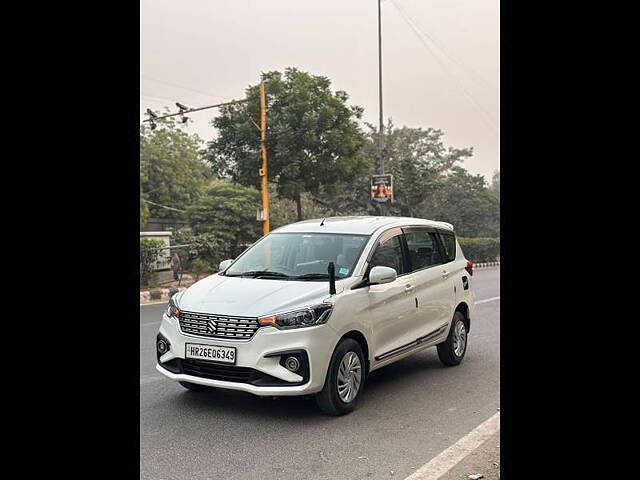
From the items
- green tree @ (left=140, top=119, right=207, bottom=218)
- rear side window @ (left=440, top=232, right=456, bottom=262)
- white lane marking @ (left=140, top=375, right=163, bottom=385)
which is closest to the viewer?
white lane marking @ (left=140, top=375, right=163, bottom=385)

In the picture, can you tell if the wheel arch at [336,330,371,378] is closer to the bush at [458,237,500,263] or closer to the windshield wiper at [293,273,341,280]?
the windshield wiper at [293,273,341,280]

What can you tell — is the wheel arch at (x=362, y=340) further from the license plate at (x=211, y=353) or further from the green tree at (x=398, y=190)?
the green tree at (x=398, y=190)

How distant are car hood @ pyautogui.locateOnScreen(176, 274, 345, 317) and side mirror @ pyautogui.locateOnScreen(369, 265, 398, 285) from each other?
280 millimetres

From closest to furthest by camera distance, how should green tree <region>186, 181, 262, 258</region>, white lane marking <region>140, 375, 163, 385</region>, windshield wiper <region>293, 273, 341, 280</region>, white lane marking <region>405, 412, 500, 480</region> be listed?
white lane marking <region>405, 412, 500, 480</region>
windshield wiper <region>293, 273, 341, 280</region>
white lane marking <region>140, 375, 163, 385</region>
green tree <region>186, 181, 262, 258</region>

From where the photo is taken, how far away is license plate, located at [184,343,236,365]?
5027 millimetres

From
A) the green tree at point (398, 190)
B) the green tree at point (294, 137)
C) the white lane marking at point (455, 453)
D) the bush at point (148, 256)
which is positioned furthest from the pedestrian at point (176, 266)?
the white lane marking at point (455, 453)

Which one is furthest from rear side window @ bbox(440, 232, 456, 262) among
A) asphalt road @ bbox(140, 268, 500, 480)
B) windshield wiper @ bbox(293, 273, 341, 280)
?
windshield wiper @ bbox(293, 273, 341, 280)

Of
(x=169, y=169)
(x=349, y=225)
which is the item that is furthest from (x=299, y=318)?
(x=169, y=169)

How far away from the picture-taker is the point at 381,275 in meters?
5.64

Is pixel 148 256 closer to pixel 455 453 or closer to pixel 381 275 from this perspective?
pixel 381 275

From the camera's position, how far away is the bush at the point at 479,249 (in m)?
34.3

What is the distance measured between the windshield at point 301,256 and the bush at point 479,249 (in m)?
28.4
